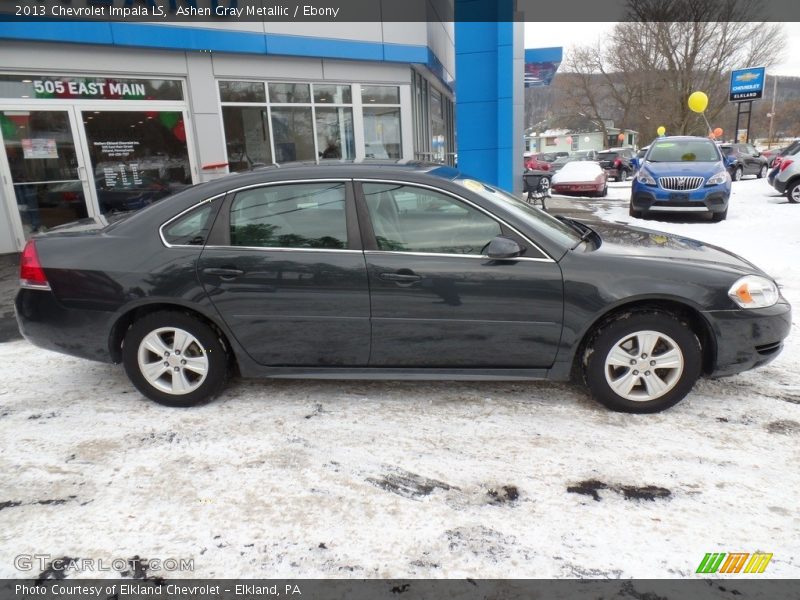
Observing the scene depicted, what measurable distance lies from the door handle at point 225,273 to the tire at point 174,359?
0.34 metres

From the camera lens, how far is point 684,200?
10.7 meters

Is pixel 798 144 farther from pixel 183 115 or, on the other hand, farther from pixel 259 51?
pixel 183 115

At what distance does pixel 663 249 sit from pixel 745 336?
705 millimetres

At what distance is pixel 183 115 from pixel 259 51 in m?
1.85

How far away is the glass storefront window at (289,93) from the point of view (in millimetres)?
11028

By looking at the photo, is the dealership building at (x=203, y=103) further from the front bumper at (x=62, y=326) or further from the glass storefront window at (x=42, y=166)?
the front bumper at (x=62, y=326)

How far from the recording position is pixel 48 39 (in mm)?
8578

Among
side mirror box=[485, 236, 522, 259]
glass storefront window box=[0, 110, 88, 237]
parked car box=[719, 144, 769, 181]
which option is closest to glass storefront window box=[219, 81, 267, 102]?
glass storefront window box=[0, 110, 88, 237]

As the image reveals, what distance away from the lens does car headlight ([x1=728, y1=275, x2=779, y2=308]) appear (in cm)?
327

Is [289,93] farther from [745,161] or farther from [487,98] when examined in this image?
[745,161]

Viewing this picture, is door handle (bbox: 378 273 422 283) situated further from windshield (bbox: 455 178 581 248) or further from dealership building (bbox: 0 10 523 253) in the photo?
dealership building (bbox: 0 10 523 253)

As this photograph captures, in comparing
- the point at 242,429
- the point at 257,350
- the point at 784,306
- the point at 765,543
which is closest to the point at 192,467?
the point at 242,429

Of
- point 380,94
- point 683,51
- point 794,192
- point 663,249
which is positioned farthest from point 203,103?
point 683,51

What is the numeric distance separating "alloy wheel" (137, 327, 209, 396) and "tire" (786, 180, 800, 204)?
14.6 metres
